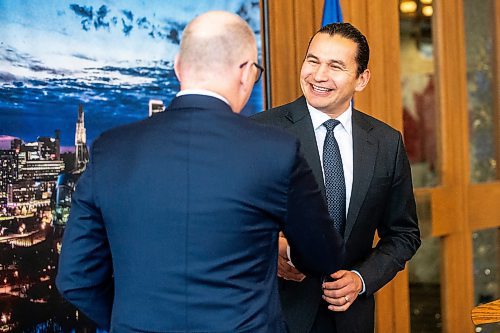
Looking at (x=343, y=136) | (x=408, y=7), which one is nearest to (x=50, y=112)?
(x=343, y=136)

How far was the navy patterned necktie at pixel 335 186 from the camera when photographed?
2627 millimetres

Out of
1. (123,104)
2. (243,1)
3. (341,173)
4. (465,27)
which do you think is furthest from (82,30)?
(465,27)

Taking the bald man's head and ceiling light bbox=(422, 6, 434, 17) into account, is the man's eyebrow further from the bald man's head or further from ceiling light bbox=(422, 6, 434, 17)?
ceiling light bbox=(422, 6, 434, 17)

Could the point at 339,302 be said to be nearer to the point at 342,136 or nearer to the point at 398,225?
the point at 398,225

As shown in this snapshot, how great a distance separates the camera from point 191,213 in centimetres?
171

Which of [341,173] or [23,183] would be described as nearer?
[341,173]

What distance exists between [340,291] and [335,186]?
1.19ft

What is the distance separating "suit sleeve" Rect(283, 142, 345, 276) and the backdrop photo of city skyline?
1399 mm

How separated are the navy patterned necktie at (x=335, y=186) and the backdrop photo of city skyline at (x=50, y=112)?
1.05m

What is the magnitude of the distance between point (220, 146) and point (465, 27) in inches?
151

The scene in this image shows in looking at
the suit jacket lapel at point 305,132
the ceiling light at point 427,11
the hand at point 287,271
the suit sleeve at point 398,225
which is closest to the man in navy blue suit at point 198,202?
the hand at point 287,271

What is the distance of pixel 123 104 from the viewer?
3.31 metres

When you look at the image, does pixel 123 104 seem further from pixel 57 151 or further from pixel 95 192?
pixel 95 192

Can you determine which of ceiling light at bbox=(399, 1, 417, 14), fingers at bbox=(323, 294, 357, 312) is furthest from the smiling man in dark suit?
ceiling light at bbox=(399, 1, 417, 14)
